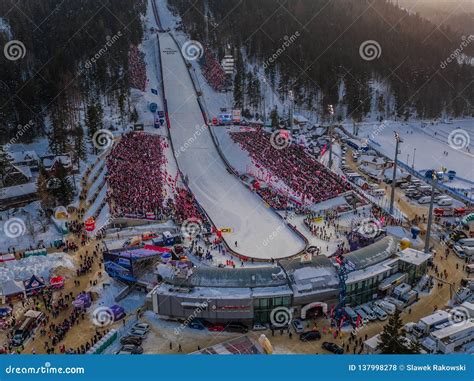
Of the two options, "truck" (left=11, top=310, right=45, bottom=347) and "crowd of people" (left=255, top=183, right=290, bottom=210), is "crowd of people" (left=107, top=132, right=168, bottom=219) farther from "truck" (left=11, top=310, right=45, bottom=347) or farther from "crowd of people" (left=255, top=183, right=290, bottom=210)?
"truck" (left=11, top=310, right=45, bottom=347)

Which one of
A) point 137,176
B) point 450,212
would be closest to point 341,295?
point 450,212

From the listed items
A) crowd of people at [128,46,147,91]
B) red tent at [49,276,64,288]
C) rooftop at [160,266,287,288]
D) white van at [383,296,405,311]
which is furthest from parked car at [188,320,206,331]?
crowd of people at [128,46,147,91]

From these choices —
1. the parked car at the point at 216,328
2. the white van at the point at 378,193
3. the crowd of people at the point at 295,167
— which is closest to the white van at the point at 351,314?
the parked car at the point at 216,328

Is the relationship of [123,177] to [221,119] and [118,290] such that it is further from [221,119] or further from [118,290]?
[221,119]

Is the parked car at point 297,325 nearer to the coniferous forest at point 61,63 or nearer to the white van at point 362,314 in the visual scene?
the white van at point 362,314

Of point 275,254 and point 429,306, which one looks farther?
point 275,254

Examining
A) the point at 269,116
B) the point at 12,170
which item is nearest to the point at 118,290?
the point at 12,170

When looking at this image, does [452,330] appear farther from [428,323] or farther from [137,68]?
[137,68]
